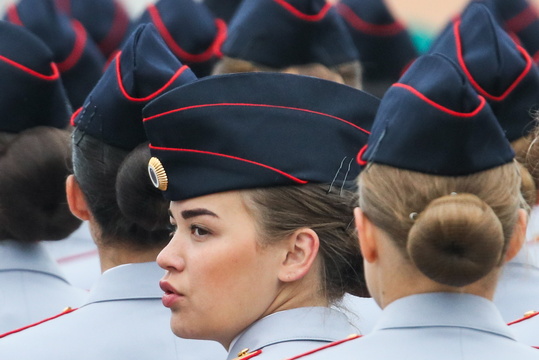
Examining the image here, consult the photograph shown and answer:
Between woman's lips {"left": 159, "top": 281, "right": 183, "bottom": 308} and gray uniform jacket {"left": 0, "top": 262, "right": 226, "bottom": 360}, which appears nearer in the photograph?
woman's lips {"left": 159, "top": 281, "right": 183, "bottom": 308}

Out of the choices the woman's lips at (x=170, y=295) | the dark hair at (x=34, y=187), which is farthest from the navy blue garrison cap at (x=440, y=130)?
the dark hair at (x=34, y=187)

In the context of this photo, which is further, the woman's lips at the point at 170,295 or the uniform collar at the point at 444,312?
the woman's lips at the point at 170,295

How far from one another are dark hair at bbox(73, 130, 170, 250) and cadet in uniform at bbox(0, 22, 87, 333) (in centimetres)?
44

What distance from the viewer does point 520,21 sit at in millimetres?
7070

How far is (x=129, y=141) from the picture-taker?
390 cm

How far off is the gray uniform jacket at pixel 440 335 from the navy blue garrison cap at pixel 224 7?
5.59 metres

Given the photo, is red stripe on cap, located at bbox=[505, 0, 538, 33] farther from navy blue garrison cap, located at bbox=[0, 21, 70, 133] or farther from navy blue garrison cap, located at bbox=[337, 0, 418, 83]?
navy blue garrison cap, located at bbox=[0, 21, 70, 133]

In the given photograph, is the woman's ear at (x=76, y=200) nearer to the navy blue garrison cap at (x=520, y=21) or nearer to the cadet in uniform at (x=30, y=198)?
the cadet in uniform at (x=30, y=198)

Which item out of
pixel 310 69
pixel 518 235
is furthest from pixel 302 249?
pixel 310 69

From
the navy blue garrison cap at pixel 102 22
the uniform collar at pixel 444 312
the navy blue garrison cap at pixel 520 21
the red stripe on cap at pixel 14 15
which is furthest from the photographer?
the navy blue garrison cap at pixel 102 22

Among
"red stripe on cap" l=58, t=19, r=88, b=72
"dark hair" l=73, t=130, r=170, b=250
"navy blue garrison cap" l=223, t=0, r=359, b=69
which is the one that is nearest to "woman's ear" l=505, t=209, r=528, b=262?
"dark hair" l=73, t=130, r=170, b=250

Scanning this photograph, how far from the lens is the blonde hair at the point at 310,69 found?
17.7 feet

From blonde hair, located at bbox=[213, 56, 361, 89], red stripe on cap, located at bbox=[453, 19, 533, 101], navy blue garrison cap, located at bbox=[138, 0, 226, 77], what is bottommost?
navy blue garrison cap, located at bbox=[138, 0, 226, 77]

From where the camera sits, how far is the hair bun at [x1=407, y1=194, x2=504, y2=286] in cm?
269
